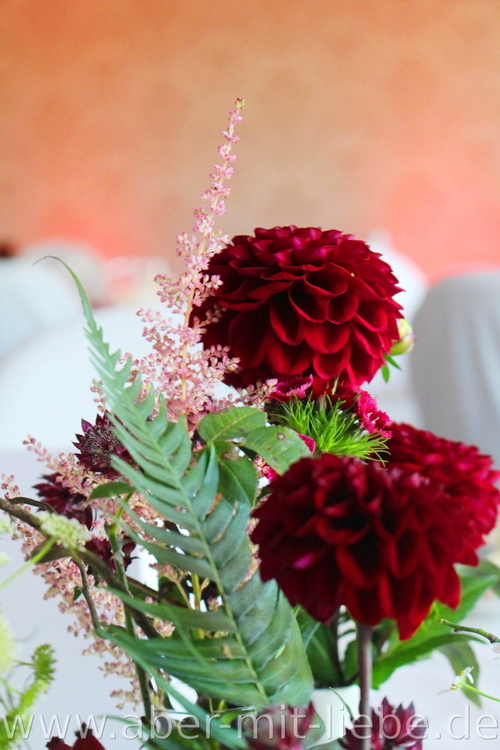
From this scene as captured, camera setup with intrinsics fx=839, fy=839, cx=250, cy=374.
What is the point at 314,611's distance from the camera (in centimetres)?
22

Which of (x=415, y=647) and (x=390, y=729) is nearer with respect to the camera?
(x=390, y=729)

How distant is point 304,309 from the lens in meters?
0.32

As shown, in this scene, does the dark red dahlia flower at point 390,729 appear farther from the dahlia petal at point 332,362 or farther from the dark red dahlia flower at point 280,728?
the dahlia petal at point 332,362

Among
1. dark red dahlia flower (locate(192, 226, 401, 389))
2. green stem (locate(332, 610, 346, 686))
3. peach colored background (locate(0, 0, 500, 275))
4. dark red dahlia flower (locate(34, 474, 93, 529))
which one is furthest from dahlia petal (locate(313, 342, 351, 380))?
peach colored background (locate(0, 0, 500, 275))

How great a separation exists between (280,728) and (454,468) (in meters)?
0.16

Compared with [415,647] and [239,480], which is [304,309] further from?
[415,647]

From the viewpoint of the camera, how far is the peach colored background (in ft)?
15.8

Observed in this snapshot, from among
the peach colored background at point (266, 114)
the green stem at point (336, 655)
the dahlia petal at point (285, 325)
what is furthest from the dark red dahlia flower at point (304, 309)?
the peach colored background at point (266, 114)

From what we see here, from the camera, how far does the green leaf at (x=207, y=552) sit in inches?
9.5

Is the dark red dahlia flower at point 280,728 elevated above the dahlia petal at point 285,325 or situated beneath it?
situated beneath

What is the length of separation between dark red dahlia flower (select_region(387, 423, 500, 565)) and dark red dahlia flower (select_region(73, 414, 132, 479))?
0.12 meters

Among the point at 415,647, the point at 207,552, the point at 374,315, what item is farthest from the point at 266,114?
the point at 207,552

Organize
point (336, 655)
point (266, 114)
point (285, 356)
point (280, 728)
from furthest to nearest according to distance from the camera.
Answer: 1. point (266, 114)
2. point (336, 655)
3. point (285, 356)
4. point (280, 728)

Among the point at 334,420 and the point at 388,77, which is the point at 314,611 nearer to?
the point at 334,420
